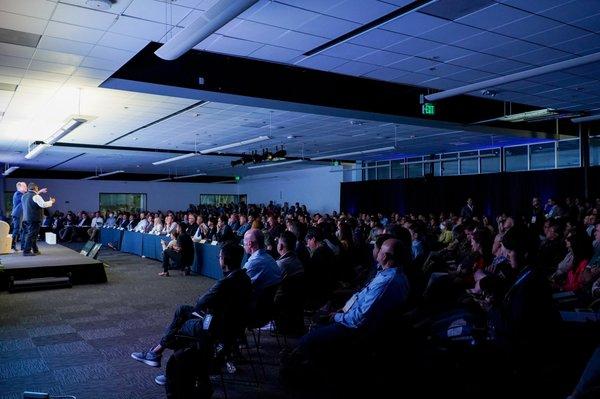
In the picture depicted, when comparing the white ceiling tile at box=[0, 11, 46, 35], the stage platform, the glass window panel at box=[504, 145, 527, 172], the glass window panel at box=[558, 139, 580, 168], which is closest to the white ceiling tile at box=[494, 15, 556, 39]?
the white ceiling tile at box=[0, 11, 46, 35]

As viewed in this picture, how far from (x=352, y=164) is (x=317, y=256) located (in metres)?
15.0

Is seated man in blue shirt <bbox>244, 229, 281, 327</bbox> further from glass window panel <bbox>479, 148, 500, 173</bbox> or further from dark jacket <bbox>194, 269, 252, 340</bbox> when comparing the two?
glass window panel <bbox>479, 148, 500, 173</bbox>

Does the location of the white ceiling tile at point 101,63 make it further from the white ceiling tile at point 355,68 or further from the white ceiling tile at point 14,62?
the white ceiling tile at point 355,68

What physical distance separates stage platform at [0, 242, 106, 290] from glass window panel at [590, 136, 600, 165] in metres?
12.7

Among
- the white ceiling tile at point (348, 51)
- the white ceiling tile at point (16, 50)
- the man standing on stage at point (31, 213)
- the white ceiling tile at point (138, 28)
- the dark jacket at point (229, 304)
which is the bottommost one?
the dark jacket at point (229, 304)

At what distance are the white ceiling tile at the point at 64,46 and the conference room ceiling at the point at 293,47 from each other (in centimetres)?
1

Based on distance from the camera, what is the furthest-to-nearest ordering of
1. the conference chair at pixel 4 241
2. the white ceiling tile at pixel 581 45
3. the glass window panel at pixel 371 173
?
1. the glass window panel at pixel 371 173
2. the conference chair at pixel 4 241
3. the white ceiling tile at pixel 581 45

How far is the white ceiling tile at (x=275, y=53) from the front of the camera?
5.62 m

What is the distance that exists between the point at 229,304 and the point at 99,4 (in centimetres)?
296

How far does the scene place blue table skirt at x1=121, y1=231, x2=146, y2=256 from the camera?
12.8 meters

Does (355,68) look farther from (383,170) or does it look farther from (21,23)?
(383,170)

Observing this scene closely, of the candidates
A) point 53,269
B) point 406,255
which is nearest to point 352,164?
point 53,269

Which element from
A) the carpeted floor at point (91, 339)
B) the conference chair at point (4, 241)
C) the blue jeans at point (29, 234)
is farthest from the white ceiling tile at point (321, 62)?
the conference chair at point (4, 241)

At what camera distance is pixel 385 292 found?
3.13 metres
